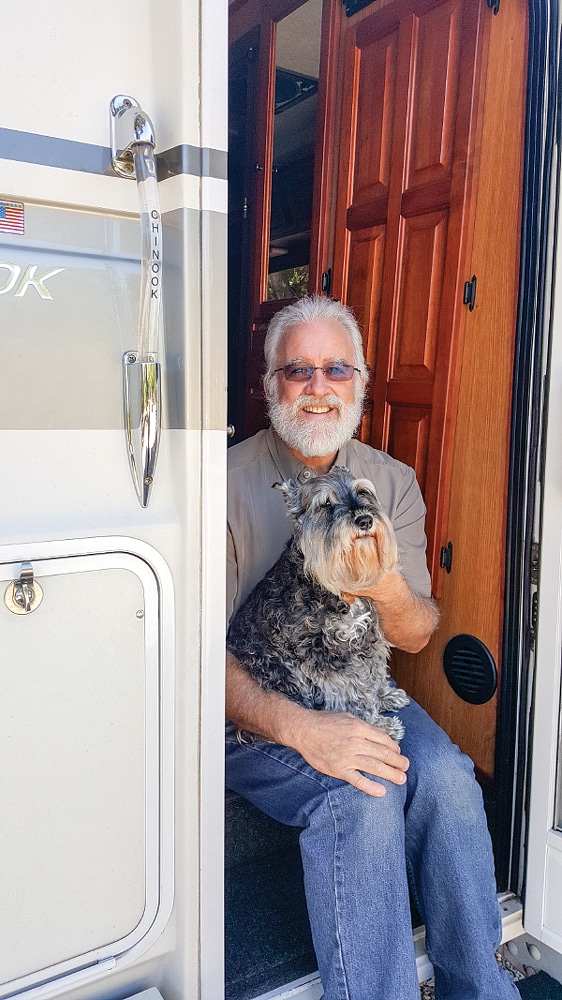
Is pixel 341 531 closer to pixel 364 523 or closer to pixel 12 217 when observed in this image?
pixel 364 523

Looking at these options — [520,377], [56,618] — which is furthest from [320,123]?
[56,618]

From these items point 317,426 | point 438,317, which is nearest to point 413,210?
point 438,317

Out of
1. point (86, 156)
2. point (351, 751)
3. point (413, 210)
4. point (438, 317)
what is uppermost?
point (413, 210)

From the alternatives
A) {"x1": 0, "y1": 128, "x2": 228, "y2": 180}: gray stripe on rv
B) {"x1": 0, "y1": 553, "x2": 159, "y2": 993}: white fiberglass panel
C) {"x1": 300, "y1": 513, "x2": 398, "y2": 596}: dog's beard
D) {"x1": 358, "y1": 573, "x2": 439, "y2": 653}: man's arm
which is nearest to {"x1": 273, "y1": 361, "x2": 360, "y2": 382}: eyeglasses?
{"x1": 300, "y1": 513, "x2": 398, "y2": 596}: dog's beard

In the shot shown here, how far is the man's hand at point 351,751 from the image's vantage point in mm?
1807

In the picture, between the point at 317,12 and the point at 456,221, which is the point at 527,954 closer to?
the point at 456,221

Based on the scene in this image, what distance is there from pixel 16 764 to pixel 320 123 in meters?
2.88

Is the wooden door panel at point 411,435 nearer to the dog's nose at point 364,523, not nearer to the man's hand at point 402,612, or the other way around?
the man's hand at point 402,612

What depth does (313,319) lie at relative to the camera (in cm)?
244

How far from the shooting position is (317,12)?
130 inches

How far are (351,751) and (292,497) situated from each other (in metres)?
0.74

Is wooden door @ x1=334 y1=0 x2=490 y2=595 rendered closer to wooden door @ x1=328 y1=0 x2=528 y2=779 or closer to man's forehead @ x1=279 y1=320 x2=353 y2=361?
wooden door @ x1=328 y1=0 x2=528 y2=779

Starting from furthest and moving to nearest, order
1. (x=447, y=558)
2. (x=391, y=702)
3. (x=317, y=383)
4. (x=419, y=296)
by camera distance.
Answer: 1. (x=419, y=296)
2. (x=447, y=558)
3. (x=317, y=383)
4. (x=391, y=702)

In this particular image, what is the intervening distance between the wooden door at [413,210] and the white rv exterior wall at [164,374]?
131 cm
